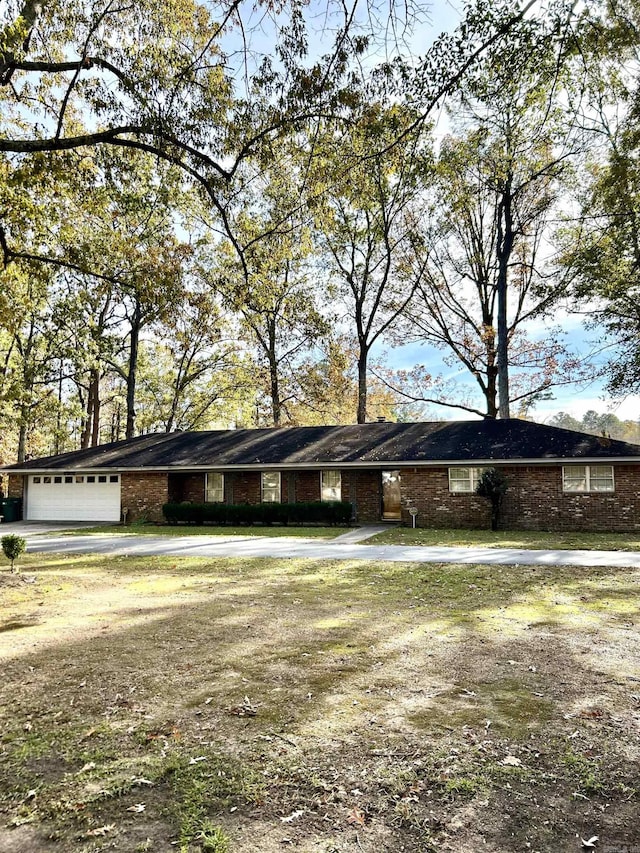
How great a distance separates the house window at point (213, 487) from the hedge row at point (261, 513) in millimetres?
1167

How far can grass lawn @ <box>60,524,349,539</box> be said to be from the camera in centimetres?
1766

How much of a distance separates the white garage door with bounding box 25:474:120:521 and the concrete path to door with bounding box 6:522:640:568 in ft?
17.4

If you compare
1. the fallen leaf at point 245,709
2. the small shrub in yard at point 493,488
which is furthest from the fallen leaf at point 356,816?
the small shrub in yard at point 493,488

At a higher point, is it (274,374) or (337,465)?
(274,374)

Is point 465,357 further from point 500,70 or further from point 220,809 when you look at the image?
point 220,809

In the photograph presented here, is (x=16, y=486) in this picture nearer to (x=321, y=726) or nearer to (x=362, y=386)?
(x=362, y=386)

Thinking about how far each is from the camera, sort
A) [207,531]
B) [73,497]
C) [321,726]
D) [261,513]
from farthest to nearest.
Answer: [73,497]
[261,513]
[207,531]
[321,726]

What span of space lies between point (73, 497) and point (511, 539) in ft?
59.5

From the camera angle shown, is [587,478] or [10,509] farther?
[10,509]

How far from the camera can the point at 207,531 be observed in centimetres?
1888

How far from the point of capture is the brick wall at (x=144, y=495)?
22047 millimetres

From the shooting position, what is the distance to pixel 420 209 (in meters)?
25.8

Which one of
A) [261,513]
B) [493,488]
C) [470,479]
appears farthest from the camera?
[261,513]

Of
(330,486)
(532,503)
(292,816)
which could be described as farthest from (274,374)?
(292,816)
